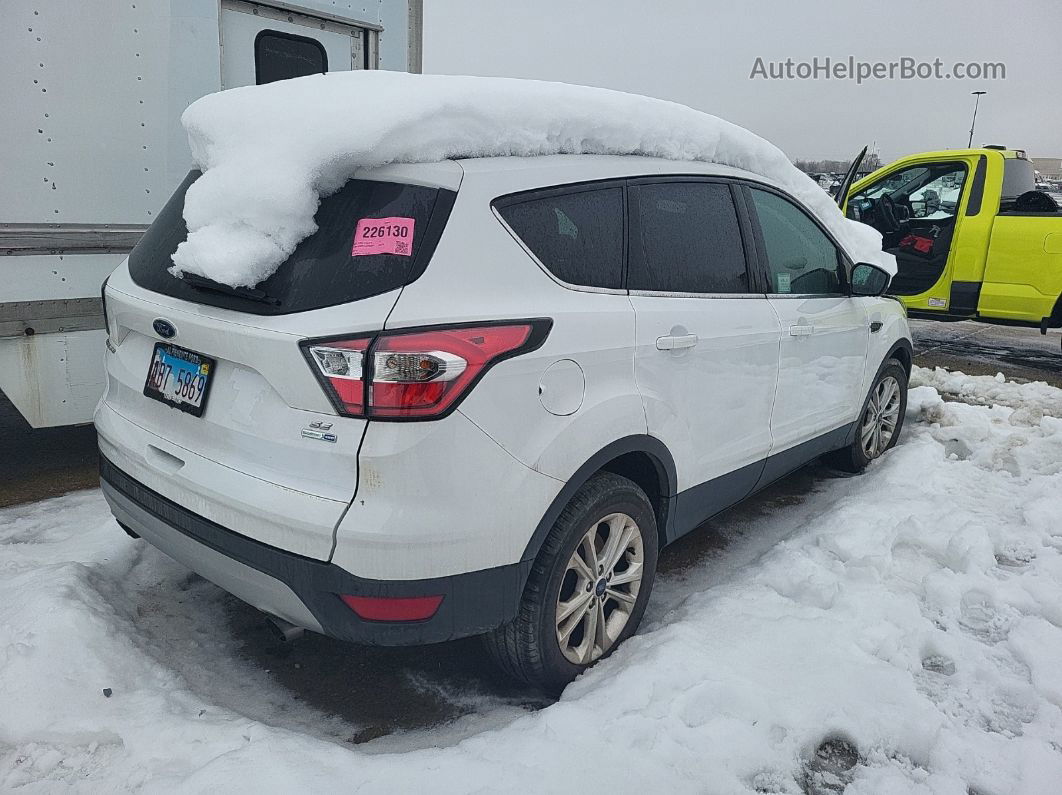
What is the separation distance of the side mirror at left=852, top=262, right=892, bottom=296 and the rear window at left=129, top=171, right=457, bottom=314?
8.38 ft

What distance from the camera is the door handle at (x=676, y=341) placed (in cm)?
276

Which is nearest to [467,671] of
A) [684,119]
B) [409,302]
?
[409,302]

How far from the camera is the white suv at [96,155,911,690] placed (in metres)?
2.07

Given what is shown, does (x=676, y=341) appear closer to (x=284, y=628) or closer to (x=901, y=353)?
(x=284, y=628)

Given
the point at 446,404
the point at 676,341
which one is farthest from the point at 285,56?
the point at 446,404

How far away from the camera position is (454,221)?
2.22 metres

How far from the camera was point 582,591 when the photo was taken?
2.60m

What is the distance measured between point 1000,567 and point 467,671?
2.40m

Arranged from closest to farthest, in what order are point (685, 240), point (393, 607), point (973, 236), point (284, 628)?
point (393, 607), point (284, 628), point (685, 240), point (973, 236)

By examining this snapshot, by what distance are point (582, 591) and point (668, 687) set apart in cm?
39

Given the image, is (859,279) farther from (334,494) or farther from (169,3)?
(169,3)

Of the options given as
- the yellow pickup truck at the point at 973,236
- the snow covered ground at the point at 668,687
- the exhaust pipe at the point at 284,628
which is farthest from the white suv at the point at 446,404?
the yellow pickup truck at the point at 973,236

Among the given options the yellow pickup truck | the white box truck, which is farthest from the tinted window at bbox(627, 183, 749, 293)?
the yellow pickup truck

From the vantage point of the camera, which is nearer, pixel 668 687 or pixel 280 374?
pixel 280 374
